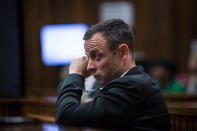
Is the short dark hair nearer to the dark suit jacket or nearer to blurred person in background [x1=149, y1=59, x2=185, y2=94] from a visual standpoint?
the dark suit jacket

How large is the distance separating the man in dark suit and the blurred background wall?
17.0 feet

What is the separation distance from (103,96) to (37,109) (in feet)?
5.58

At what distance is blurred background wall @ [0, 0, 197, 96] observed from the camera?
23.6ft

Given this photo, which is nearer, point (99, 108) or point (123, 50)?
point (99, 108)

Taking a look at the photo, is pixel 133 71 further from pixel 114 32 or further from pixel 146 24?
pixel 146 24

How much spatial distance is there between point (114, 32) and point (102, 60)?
154 mm

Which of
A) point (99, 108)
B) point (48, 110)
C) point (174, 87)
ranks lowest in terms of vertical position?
point (174, 87)

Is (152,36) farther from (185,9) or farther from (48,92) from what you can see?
(48,92)

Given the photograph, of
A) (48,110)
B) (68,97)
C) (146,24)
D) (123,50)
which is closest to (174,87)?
(146,24)

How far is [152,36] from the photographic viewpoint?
24.1 ft

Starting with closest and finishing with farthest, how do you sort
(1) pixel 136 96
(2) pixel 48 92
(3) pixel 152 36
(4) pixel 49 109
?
1. (1) pixel 136 96
2. (4) pixel 49 109
3. (2) pixel 48 92
4. (3) pixel 152 36

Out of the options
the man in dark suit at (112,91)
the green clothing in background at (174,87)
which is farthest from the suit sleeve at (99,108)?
the green clothing in background at (174,87)

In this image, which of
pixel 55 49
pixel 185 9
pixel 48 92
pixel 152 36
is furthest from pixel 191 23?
pixel 48 92

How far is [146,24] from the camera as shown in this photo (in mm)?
7332
